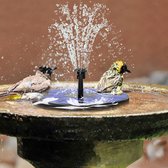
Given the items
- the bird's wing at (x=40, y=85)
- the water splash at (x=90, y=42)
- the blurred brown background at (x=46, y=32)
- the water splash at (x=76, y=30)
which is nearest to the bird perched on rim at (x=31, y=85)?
the bird's wing at (x=40, y=85)

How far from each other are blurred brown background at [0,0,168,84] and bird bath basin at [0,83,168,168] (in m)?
1.54

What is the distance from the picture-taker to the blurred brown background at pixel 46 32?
4234 mm

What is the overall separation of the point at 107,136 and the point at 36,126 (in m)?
0.26

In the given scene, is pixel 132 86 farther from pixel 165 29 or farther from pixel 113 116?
pixel 165 29

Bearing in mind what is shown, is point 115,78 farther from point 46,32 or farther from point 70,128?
point 46,32

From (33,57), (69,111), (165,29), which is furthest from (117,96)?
(165,29)

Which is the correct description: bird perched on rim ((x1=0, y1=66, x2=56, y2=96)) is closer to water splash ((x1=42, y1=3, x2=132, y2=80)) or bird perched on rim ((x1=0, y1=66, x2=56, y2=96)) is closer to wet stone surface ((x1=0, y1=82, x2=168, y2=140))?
wet stone surface ((x1=0, y1=82, x2=168, y2=140))

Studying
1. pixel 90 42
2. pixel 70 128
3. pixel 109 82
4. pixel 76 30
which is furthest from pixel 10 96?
pixel 76 30

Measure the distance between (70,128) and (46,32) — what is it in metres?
2.08

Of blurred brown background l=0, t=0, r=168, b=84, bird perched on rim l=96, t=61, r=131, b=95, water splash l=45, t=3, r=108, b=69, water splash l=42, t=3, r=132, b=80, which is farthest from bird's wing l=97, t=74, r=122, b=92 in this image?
blurred brown background l=0, t=0, r=168, b=84

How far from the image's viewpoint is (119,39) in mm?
4543

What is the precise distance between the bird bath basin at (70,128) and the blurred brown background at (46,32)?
1.54 metres

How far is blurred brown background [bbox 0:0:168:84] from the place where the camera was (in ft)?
13.9

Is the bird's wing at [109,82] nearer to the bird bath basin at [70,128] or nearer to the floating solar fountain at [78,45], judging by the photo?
the floating solar fountain at [78,45]
